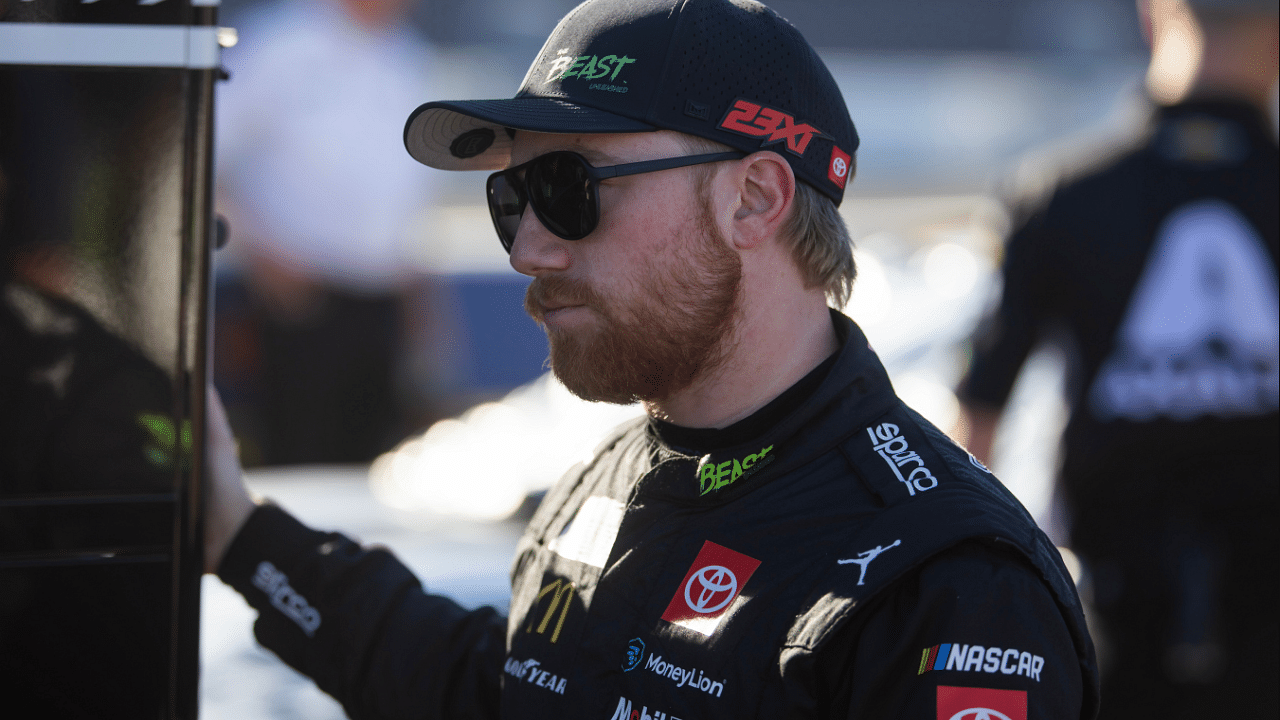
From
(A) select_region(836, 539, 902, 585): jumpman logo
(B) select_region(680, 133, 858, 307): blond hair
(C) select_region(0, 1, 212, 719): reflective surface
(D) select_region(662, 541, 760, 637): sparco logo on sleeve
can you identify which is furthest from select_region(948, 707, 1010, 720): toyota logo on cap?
(C) select_region(0, 1, 212, 719): reflective surface

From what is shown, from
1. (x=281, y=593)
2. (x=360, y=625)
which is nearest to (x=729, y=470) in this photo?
(x=360, y=625)

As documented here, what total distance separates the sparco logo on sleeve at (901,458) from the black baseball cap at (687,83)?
0.38 metres

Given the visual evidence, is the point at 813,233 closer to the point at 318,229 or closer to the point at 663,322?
the point at 663,322

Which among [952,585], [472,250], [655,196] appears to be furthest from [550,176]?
[472,250]

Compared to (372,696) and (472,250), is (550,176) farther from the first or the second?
(472,250)

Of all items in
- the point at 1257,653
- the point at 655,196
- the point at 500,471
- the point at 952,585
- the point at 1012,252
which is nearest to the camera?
the point at 952,585

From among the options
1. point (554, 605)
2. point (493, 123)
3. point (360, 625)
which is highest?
point (493, 123)

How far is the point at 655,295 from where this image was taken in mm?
1606

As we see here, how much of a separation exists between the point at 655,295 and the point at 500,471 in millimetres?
2110

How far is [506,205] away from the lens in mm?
1739

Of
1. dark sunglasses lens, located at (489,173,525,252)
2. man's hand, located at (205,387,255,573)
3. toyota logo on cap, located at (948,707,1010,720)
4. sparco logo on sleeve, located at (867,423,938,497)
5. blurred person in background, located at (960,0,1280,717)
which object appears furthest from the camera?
blurred person in background, located at (960,0,1280,717)

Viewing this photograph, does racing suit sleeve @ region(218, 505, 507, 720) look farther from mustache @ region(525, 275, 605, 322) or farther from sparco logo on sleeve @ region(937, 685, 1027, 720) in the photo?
sparco logo on sleeve @ region(937, 685, 1027, 720)

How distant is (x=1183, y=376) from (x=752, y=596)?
5.38 ft

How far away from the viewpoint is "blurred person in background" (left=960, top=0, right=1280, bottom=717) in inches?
101
